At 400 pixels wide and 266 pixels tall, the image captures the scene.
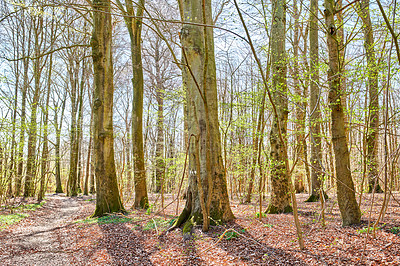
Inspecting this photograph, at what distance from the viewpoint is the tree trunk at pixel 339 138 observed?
3.79 meters

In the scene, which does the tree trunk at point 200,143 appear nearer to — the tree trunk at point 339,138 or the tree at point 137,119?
the tree trunk at point 339,138

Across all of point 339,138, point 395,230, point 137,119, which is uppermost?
point 137,119

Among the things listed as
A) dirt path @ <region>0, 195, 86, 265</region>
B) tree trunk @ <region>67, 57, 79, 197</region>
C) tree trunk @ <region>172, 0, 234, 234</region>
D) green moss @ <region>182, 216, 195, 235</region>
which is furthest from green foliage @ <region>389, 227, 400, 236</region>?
tree trunk @ <region>67, 57, 79, 197</region>

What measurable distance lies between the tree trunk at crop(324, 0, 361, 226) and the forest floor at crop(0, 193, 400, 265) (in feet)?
0.66

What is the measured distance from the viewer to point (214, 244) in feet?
9.93

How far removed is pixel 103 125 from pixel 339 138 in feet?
20.4

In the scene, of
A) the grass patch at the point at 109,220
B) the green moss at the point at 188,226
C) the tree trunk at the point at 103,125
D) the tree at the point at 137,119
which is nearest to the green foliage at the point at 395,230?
the green moss at the point at 188,226

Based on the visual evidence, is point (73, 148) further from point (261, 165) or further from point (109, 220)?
point (261, 165)

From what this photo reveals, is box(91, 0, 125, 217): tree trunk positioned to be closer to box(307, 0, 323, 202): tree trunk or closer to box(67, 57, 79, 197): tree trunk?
box(307, 0, 323, 202): tree trunk

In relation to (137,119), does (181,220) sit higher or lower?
lower

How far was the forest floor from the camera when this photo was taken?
10.2ft

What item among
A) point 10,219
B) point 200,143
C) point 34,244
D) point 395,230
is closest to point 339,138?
point 395,230

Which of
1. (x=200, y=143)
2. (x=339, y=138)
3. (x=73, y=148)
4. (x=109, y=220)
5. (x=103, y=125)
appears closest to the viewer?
(x=339, y=138)

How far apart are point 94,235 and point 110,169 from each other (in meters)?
2.51
